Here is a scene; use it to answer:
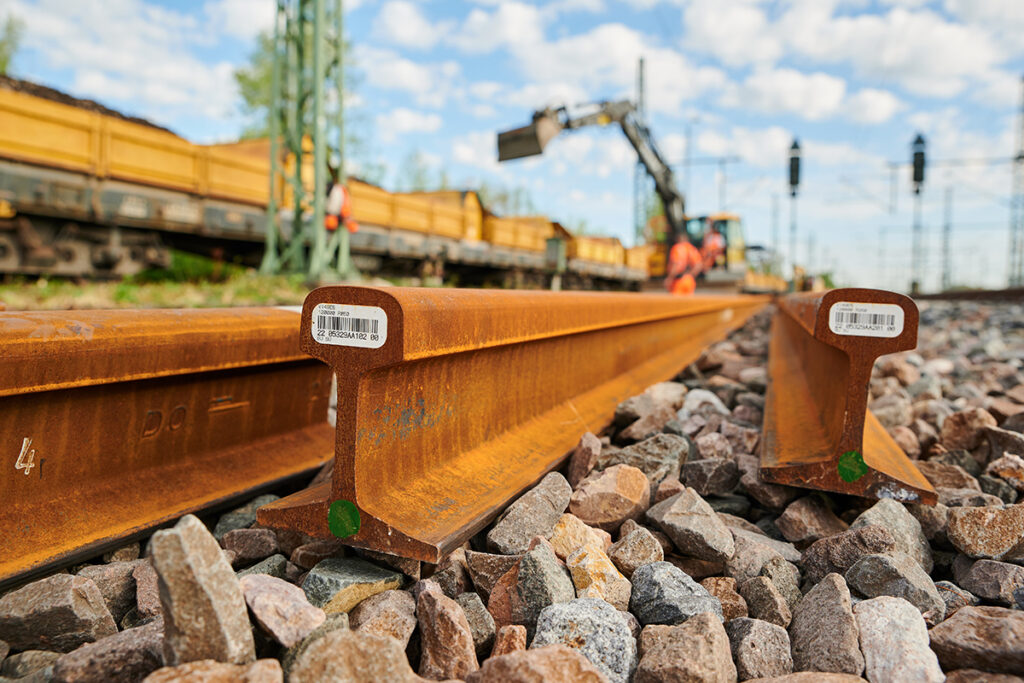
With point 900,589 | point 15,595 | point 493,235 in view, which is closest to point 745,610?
point 900,589

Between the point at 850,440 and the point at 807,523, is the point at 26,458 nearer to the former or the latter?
the point at 807,523

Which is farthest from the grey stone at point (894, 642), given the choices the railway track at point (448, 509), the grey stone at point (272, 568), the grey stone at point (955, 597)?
the grey stone at point (272, 568)

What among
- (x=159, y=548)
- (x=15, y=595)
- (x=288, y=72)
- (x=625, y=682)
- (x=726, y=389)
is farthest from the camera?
(x=288, y=72)

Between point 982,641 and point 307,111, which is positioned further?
point 307,111

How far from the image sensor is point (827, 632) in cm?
139

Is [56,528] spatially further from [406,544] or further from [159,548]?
[406,544]

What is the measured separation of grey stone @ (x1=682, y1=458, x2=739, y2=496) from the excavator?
939cm

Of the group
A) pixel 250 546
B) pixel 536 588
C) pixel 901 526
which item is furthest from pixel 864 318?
pixel 250 546

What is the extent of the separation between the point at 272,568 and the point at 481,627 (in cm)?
55

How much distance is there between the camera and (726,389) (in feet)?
12.8

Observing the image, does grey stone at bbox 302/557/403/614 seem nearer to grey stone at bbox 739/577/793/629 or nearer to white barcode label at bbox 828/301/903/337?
grey stone at bbox 739/577/793/629

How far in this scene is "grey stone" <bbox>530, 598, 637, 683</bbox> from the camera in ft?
4.28

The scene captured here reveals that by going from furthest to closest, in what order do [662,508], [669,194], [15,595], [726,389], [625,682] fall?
1. [669,194]
2. [726,389]
3. [662,508]
4. [15,595]
5. [625,682]

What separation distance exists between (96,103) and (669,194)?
1695cm
